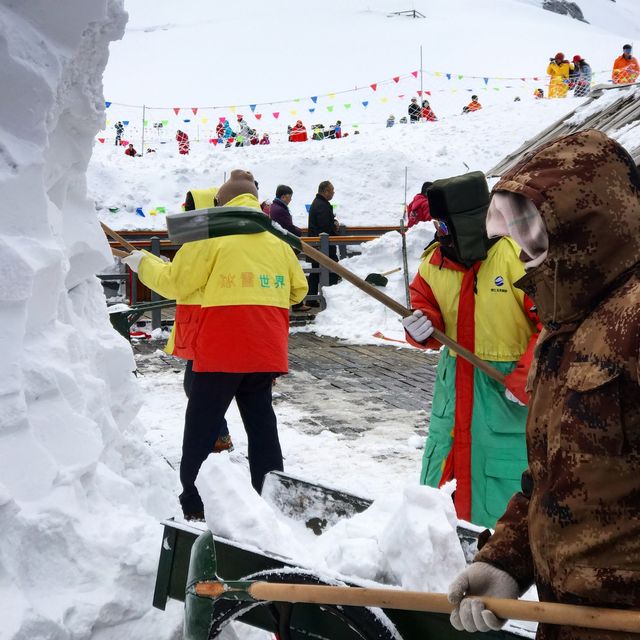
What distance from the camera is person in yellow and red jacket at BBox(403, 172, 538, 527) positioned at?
303 cm

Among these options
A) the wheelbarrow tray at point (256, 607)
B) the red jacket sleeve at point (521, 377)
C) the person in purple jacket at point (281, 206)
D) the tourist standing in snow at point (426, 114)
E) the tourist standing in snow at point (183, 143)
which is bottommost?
the wheelbarrow tray at point (256, 607)

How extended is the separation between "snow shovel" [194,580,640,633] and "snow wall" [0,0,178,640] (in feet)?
1.99

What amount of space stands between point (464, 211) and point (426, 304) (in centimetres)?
43

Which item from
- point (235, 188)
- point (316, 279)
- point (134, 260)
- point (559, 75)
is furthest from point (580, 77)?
point (134, 260)

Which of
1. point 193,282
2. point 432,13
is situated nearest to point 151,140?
point 193,282

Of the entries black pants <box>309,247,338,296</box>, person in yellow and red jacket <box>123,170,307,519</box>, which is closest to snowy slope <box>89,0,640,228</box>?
black pants <box>309,247,338,296</box>

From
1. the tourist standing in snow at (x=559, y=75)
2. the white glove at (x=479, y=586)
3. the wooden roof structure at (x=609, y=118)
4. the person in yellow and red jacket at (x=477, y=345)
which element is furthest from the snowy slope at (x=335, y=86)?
the white glove at (x=479, y=586)

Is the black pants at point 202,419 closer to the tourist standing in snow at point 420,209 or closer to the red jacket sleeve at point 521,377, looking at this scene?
the red jacket sleeve at point 521,377

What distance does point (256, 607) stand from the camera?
2.17 m

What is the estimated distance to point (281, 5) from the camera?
95812mm

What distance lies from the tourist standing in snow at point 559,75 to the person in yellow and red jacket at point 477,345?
2444cm

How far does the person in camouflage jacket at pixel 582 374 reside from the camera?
133cm

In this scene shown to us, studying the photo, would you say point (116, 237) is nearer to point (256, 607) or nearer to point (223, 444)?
point (223, 444)

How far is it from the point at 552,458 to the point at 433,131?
24.9 m
